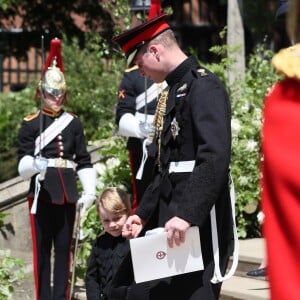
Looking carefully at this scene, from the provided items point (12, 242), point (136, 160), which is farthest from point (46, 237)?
point (12, 242)

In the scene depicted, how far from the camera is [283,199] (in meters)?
1.94

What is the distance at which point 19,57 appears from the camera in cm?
1568

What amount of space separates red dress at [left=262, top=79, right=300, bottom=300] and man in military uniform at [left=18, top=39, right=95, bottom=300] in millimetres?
4787

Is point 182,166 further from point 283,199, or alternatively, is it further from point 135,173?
point 135,173

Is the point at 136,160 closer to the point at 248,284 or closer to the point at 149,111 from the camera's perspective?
the point at 149,111

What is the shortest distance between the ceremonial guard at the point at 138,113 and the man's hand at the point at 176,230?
284 cm

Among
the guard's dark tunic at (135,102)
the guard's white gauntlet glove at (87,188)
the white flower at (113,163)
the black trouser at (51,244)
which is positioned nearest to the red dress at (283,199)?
the guard's dark tunic at (135,102)

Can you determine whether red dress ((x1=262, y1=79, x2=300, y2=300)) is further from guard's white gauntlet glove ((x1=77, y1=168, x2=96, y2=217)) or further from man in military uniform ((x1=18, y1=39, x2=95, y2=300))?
guard's white gauntlet glove ((x1=77, y1=168, x2=96, y2=217))

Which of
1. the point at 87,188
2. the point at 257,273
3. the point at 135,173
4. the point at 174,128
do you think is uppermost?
the point at 174,128

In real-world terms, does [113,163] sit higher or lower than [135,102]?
lower

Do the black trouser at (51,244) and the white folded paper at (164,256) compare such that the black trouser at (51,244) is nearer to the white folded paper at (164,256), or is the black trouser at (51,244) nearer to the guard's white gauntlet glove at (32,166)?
the guard's white gauntlet glove at (32,166)

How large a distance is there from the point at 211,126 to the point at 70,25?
11.7 metres

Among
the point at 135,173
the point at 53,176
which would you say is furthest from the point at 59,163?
the point at 135,173

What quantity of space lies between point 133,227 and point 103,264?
0.97 metres
